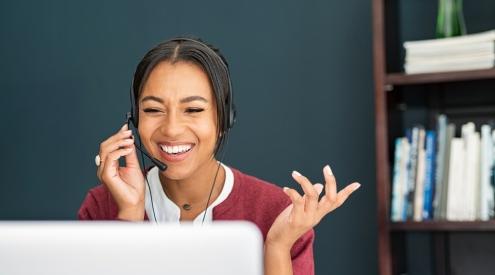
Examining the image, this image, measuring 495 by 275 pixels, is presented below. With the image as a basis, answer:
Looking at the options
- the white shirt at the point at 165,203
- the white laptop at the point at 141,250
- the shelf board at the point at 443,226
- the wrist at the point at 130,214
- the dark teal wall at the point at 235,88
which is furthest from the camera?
the dark teal wall at the point at 235,88

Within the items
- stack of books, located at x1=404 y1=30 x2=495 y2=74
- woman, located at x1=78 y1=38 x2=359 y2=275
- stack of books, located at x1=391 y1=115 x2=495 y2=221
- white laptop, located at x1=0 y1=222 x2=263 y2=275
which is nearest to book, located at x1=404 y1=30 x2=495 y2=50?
stack of books, located at x1=404 y1=30 x2=495 y2=74

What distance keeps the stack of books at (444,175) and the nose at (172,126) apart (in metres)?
0.91

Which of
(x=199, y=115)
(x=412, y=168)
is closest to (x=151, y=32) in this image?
(x=412, y=168)

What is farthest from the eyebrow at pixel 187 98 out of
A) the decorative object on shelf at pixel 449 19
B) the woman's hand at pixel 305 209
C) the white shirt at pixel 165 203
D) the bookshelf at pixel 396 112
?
the decorative object on shelf at pixel 449 19

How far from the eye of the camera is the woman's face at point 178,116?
1.65 m

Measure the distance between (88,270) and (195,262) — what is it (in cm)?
10

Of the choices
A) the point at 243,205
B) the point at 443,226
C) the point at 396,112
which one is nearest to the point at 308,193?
the point at 243,205

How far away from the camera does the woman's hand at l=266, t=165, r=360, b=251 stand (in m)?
1.33

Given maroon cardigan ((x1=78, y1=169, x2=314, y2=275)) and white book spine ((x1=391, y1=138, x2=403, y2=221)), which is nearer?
maroon cardigan ((x1=78, y1=169, x2=314, y2=275))

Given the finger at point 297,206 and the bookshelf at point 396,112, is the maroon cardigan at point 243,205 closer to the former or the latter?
the finger at point 297,206

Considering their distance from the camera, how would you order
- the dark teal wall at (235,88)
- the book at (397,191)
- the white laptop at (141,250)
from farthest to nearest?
the dark teal wall at (235,88), the book at (397,191), the white laptop at (141,250)

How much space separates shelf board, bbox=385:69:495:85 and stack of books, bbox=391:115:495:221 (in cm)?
15

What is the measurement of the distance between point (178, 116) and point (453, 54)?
1.00 metres

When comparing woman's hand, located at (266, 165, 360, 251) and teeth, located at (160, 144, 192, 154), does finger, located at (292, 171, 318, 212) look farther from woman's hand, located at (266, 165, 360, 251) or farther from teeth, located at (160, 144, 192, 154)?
teeth, located at (160, 144, 192, 154)
